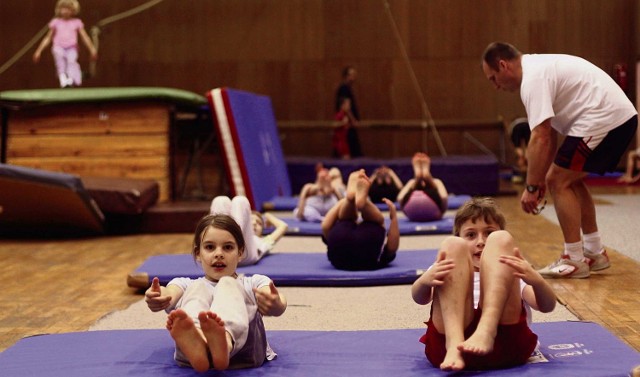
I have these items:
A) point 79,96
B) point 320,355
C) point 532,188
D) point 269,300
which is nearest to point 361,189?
point 532,188

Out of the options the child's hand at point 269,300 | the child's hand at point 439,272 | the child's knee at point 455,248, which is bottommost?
the child's hand at point 269,300

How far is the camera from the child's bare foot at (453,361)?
93.0 inches

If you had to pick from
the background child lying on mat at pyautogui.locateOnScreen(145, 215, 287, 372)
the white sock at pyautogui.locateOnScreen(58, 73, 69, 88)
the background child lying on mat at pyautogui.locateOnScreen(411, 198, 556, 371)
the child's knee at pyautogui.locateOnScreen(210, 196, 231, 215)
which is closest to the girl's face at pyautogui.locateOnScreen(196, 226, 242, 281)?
the background child lying on mat at pyautogui.locateOnScreen(145, 215, 287, 372)

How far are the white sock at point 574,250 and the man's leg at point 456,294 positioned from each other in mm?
2115

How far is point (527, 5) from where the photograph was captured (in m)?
12.3

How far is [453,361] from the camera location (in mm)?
2373

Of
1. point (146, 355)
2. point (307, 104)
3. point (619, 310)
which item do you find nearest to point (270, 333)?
point (146, 355)

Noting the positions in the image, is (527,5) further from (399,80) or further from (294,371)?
(294,371)

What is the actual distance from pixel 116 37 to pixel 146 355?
10266 mm

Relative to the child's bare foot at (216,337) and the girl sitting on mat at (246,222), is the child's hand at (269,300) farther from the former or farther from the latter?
the girl sitting on mat at (246,222)

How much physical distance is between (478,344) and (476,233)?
1.43 feet

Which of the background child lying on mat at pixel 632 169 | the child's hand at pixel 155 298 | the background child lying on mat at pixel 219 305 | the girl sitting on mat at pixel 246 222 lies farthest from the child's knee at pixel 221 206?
the background child lying on mat at pixel 632 169

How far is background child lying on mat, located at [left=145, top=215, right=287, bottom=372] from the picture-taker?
239 centimetres

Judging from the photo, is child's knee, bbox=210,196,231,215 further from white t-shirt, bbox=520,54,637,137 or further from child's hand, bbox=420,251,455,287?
child's hand, bbox=420,251,455,287
